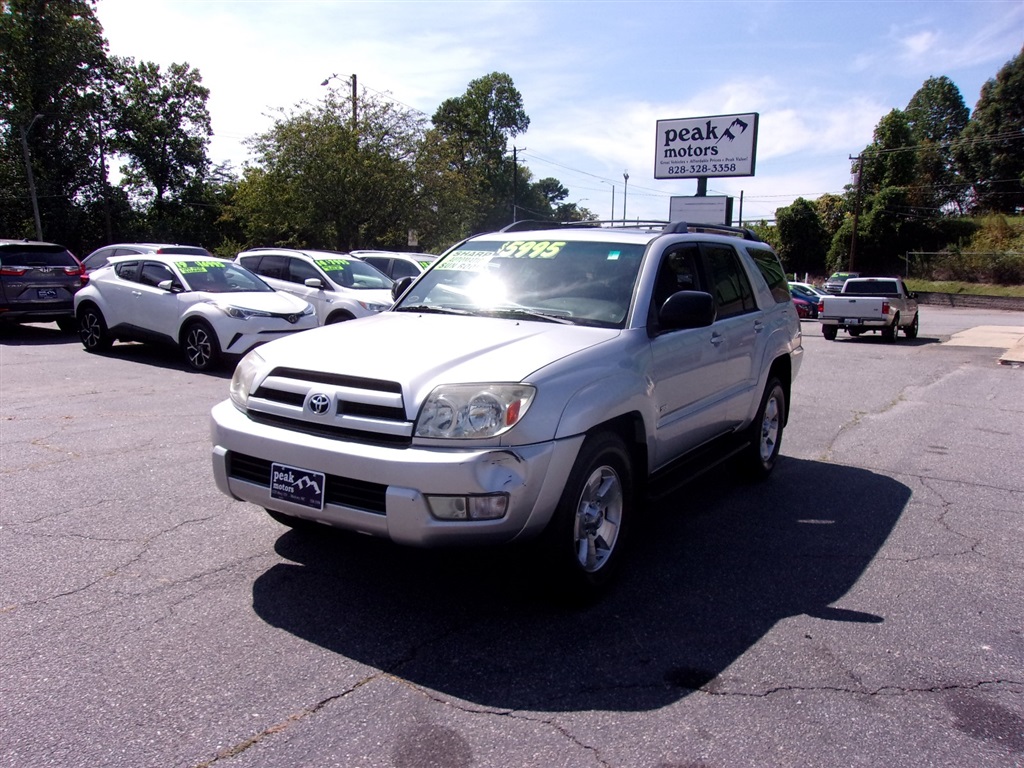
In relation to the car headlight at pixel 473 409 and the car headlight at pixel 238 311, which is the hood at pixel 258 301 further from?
the car headlight at pixel 473 409

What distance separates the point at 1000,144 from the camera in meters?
61.8

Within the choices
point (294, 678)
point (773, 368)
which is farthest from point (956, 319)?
point (294, 678)

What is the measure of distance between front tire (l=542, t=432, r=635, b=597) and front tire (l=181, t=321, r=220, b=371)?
8.31 m

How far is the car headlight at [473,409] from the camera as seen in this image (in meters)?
3.51

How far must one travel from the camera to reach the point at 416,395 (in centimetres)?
357

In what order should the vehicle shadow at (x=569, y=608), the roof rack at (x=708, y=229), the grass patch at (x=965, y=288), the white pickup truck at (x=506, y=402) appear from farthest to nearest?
the grass patch at (x=965, y=288)
the roof rack at (x=708, y=229)
the white pickup truck at (x=506, y=402)
the vehicle shadow at (x=569, y=608)

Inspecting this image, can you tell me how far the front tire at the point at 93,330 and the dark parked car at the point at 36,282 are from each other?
5.83 feet

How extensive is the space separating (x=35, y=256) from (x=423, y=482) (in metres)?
13.7

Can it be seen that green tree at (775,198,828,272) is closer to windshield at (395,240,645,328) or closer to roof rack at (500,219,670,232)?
roof rack at (500,219,670,232)

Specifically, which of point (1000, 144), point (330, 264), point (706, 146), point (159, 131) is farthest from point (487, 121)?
point (330, 264)

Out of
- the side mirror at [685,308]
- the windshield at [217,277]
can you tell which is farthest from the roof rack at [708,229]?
the windshield at [217,277]

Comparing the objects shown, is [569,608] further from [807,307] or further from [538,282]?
[807,307]

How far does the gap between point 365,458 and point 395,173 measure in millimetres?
30329

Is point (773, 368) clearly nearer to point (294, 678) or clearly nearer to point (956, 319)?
point (294, 678)
